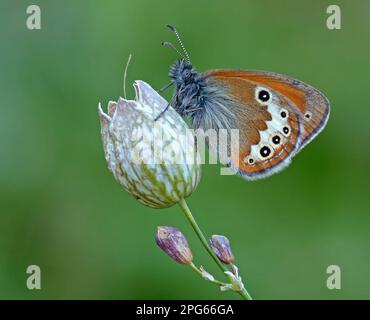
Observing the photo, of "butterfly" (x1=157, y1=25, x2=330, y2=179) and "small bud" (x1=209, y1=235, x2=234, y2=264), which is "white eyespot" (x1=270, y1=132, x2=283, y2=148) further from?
"small bud" (x1=209, y1=235, x2=234, y2=264)

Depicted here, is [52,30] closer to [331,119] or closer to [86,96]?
[86,96]

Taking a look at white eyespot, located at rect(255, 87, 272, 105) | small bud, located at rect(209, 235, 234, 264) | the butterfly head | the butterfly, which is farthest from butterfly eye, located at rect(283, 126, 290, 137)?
small bud, located at rect(209, 235, 234, 264)

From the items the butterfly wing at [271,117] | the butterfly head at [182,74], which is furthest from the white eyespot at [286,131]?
the butterfly head at [182,74]

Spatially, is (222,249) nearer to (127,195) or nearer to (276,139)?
(276,139)

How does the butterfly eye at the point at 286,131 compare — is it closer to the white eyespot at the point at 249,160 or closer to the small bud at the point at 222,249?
the white eyespot at the point at 249,160

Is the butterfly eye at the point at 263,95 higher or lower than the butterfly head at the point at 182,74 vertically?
lower

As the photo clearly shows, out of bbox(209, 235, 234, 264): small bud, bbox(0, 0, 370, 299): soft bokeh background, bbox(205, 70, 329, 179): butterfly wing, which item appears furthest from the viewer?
bbox(0, 0, 370, 299): soft bokeh background
